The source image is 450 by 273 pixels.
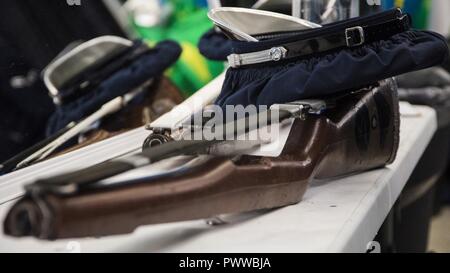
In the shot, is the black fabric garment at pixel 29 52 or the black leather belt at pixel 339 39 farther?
the black fabric garment at pixel 29 52

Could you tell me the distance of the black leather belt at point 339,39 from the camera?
18.7 inches

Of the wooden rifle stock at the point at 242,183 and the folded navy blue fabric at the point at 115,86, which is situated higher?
the folded navy blue fabric at the point at 115,86

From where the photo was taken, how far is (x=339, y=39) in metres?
0.48

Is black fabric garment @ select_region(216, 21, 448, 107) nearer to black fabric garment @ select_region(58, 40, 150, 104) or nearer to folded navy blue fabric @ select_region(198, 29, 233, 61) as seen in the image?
folded navy blue fabric @ select_region(198, 29, 233, 61)

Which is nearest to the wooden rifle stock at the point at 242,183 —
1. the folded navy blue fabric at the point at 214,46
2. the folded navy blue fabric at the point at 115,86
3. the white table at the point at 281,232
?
the white table at the point at 281,232

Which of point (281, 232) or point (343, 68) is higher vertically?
point (343, 68)

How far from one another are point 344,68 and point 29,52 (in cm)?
46

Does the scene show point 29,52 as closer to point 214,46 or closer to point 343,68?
point 214,46

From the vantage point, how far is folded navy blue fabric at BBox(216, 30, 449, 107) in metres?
0.46

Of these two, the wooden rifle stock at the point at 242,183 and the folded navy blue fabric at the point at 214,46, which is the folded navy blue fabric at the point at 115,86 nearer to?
the folded navy blue fabric at the point at 214,46

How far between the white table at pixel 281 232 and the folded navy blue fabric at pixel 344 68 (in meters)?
0.09

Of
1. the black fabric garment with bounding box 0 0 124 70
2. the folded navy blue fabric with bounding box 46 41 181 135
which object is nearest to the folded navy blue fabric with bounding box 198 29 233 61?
the folded navy blue fabric with bounding box 46 41 181 135

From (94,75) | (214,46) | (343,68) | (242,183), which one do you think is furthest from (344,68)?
(94,75)
